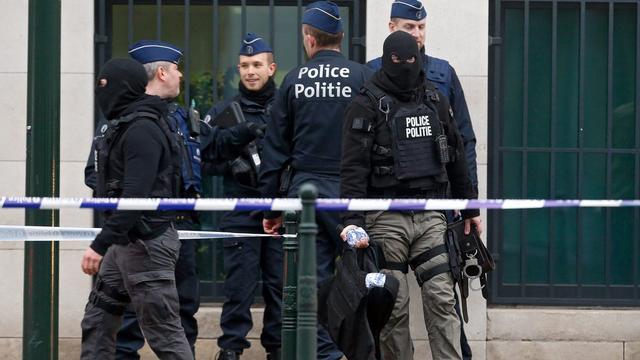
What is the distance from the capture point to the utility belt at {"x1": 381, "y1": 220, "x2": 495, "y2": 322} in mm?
7121

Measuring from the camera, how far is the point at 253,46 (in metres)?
8.45

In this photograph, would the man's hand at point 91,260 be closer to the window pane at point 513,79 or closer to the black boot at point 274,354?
the black boot at point 274,354

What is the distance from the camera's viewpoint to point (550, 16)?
9.03 metres

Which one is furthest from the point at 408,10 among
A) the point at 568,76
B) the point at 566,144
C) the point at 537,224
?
the point at 537,224

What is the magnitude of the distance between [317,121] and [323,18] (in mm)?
582

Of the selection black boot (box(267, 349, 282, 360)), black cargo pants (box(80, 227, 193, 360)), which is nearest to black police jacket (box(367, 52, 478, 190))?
black boot (box(267, 349, 282, 360))

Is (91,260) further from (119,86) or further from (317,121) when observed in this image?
(317,121)

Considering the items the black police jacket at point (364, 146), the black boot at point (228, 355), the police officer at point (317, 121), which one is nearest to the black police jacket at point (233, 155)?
the police officer at point (317, 121)

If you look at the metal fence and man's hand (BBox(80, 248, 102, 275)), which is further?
the metal fence

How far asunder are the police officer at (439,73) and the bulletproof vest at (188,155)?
1.14 meters

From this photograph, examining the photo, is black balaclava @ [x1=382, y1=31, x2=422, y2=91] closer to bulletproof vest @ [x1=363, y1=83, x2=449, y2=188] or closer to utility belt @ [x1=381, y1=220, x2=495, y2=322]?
bulletproof vest @ [x1=363, y1=83, x2=449, y2=188]

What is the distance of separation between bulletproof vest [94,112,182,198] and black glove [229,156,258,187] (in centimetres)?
153

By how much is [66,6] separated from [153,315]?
2.99 meters

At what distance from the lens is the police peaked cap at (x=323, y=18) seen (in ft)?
25.0
